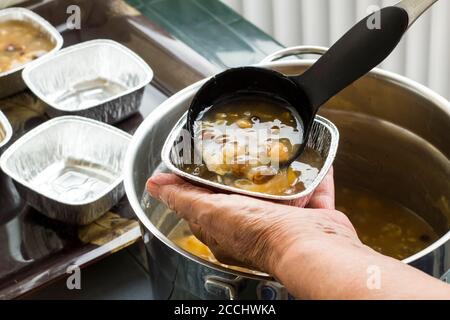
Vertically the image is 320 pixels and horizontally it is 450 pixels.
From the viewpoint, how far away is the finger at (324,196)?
66 centimetres

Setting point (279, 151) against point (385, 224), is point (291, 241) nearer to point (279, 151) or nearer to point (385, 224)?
point (279, 151)

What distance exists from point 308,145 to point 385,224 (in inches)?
6.8

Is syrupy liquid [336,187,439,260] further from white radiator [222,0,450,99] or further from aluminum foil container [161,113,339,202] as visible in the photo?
white radiator [222,0,450,99]

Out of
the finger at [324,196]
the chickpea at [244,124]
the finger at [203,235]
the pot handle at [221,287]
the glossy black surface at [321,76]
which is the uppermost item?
the glossy black surface at [321,76]

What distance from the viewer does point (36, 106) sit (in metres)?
1.08

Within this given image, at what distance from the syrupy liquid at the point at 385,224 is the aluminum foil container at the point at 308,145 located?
157 mm

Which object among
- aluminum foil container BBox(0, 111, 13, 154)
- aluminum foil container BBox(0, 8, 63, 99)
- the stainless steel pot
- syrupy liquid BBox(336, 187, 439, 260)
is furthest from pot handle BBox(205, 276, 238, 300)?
aluminum foil container BBox(0, 8, 63, 99)

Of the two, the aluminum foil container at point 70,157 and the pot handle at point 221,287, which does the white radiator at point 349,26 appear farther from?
the pot handle at point 221,287

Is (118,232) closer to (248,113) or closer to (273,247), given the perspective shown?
(248,113)

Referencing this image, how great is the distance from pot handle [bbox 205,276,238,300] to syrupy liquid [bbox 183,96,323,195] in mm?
95

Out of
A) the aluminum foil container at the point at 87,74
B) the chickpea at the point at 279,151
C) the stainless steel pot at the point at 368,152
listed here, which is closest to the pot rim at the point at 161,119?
the stainless steel pot at the point at 368,152

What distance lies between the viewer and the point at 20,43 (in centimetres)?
118

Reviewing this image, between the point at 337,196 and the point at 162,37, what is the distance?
41 cm
